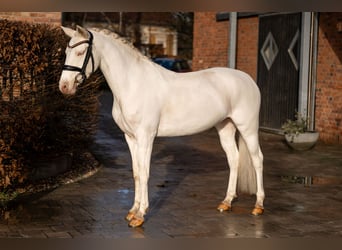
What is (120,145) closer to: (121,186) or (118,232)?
(121,186)

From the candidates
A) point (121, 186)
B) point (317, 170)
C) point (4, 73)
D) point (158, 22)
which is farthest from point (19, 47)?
point (158, 22)

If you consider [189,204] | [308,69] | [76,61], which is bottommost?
[189,204]

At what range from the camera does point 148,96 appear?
19.1 feet

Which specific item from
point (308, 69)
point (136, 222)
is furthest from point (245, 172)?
point (308, 69)

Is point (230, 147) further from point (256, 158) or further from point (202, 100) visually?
point (202, 100)

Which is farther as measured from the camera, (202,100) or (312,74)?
(312,74)

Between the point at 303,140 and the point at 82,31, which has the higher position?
the point at 82,31

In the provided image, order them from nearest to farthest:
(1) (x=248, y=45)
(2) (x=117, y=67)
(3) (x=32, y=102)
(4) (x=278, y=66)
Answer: (2) (x=117, y=67) < (3) (x=32, y=102) < (4) (x=278, y=66) < (1) (x=248, y=45)

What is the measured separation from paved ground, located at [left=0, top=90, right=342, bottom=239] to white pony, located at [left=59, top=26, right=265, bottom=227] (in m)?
0.31

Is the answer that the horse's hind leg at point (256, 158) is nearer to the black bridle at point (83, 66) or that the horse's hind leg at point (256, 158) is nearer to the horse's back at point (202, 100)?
the horse's back at point (202, 100)

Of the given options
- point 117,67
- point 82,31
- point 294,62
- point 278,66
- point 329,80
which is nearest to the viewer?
point 82,31

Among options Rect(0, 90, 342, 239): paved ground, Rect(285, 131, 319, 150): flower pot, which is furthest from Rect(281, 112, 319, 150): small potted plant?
Rect(0, 90, 342, 239): paved ground

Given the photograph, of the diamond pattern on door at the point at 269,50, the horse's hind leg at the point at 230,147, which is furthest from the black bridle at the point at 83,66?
the diamond pattern on door at the point at 269,50

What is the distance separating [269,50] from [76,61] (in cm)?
1017
